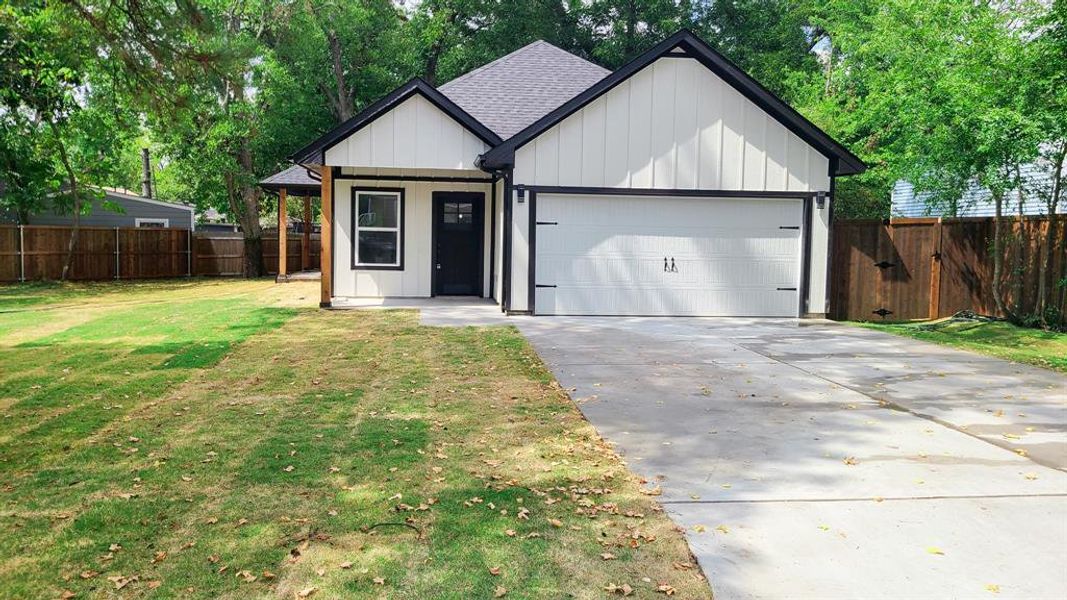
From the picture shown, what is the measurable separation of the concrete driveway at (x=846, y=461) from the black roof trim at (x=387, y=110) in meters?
5.53

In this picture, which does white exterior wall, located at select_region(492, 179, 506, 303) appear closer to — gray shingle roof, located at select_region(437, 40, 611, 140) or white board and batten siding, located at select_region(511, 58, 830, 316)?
white board and batten siding, located at select_region(511, 58, 830, 316)

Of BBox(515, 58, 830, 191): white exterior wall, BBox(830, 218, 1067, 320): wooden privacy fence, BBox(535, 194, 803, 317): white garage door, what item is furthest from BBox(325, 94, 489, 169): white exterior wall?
BBox(830, 218, 1067, 320): wooden privacy fence

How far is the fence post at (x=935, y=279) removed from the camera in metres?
14.7

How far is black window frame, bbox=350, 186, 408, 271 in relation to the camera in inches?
658

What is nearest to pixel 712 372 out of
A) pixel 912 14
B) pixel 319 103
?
pixel 912 14

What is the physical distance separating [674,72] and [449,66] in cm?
1960

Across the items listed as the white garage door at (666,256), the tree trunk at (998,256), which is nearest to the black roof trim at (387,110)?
the white garage door at (666,256)

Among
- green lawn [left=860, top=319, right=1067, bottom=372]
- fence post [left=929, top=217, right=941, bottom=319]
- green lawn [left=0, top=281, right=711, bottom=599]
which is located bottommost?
green lawn [left=0, top=281, right=711, bottom=599]

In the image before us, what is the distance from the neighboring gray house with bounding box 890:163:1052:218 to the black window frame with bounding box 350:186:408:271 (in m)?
9.71

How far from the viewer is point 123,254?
24.8m

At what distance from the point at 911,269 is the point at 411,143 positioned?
9254 millimetres

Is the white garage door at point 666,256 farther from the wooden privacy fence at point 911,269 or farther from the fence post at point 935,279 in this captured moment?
the fence post at point 935,279

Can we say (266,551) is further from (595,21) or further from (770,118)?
(595,21)

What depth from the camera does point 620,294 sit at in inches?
557
